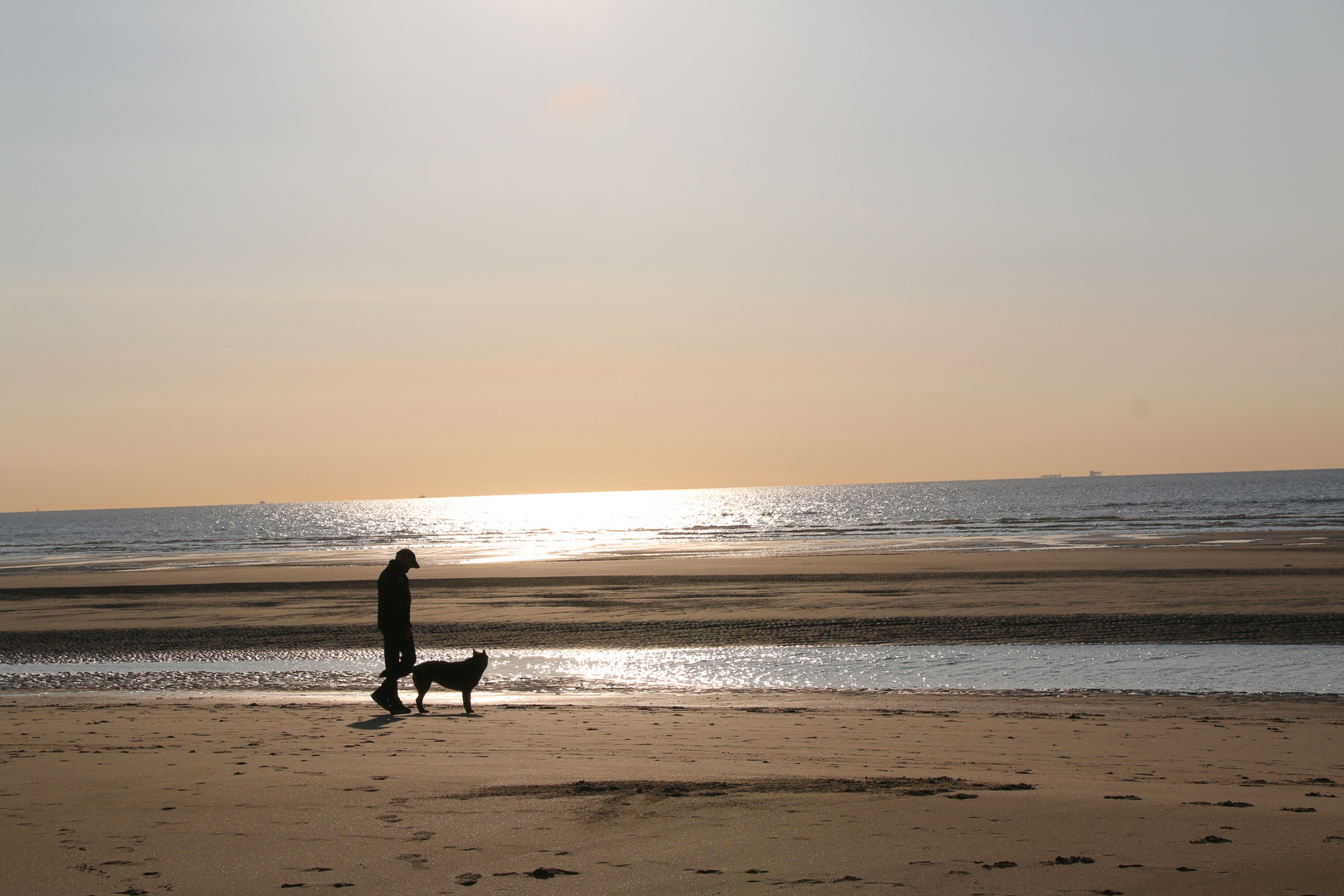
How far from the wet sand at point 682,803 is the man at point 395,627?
0.55 m

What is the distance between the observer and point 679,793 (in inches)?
262

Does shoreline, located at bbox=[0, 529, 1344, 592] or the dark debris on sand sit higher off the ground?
the dark debris on sand

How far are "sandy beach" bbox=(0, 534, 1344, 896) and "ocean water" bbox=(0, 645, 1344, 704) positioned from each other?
998 millimetres

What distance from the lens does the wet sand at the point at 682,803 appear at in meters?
5.01

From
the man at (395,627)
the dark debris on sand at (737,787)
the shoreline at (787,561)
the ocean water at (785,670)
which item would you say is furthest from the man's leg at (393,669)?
the shoreline at (787,561)

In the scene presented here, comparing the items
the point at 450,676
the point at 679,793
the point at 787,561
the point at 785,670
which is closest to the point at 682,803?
the point at 679,793

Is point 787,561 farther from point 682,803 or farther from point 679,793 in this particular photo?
point 682,803

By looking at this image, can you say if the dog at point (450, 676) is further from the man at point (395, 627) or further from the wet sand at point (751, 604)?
the wet sand at point (751, 604)

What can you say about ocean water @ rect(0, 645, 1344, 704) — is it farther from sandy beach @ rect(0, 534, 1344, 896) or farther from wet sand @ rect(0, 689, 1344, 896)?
wet sand @ rect(0, 689, 1344, 896)

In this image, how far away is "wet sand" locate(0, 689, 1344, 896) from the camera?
5.01 m

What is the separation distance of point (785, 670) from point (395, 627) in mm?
6538

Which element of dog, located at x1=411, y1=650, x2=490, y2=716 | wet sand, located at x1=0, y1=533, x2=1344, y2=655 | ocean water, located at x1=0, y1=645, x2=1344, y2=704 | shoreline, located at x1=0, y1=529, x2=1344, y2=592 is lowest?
shoreline, located at x1=0, y1=529, x2=1344, y2=592

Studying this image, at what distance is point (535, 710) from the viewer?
11.3 m

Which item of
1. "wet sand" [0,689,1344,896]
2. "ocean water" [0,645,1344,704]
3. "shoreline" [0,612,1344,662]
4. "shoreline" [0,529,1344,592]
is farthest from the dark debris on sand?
"shoreline" [0,529,1344,592]
